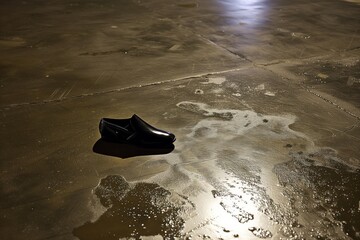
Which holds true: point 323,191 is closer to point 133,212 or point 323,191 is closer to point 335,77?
point 133,212

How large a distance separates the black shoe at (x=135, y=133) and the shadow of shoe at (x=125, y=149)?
3cm

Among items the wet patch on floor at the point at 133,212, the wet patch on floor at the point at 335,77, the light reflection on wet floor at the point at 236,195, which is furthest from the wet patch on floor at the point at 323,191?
the wet patch on floor at the point at 335,77

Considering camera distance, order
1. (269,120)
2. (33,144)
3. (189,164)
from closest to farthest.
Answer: (189,164), (33,144), (269,120)

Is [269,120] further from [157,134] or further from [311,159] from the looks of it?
[157,134]

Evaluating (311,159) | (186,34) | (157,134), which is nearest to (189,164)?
(157,134)

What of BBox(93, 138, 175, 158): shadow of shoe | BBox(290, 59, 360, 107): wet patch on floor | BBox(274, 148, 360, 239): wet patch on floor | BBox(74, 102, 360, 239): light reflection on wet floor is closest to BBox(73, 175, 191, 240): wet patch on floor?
BBox(74, 102, 360, 239): light reflection on wet floor

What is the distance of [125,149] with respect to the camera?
1945 mm

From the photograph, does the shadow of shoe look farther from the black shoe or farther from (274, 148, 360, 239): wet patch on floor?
(274, 148, 360, 239): wet patch on floor

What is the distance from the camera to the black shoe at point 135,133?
1.93 metres

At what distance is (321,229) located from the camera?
1.45m

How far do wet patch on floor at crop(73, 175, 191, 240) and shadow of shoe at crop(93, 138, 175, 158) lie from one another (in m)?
0.22

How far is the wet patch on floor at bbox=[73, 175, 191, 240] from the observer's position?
1.41 meters

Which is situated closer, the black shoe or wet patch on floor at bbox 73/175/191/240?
wet patch on floor at bbox 73/175/191/240

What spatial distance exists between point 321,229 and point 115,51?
104 inches
